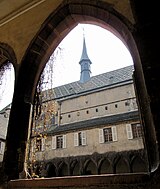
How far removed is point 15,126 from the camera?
1.16m

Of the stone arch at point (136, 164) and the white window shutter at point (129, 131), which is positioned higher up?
the white window shutter at point (129, 131)

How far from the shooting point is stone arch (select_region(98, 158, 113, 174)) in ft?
34.4

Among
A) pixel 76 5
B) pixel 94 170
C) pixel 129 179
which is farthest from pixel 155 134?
pixel 94 170

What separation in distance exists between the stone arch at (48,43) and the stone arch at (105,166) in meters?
9.91

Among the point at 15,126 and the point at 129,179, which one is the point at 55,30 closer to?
the point at 15,126

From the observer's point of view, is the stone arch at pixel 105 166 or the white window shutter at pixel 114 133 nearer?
the stone arch at pixel 105 166

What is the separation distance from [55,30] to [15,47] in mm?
332

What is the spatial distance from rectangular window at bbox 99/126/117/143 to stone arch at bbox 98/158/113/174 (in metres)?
1.05

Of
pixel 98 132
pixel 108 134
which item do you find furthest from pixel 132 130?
pixel 98 132

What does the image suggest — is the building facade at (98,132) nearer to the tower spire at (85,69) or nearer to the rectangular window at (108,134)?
the rectangular window at (108,134)

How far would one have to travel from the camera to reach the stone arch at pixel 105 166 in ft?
34.4

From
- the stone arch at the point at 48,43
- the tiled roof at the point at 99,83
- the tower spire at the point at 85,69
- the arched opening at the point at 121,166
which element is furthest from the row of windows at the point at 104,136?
the stone arch at the point at 48,43

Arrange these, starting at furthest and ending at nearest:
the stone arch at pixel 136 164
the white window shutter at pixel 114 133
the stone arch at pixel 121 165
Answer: the white window shutter at pixel 114 133 → the stone arch at pixel 121 165 → the stone arch at pixel 136 164

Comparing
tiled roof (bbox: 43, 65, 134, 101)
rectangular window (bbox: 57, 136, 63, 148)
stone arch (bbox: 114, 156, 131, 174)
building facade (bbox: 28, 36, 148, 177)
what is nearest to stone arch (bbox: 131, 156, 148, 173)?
building facade (bbox: 28, 36, 148, 177)
